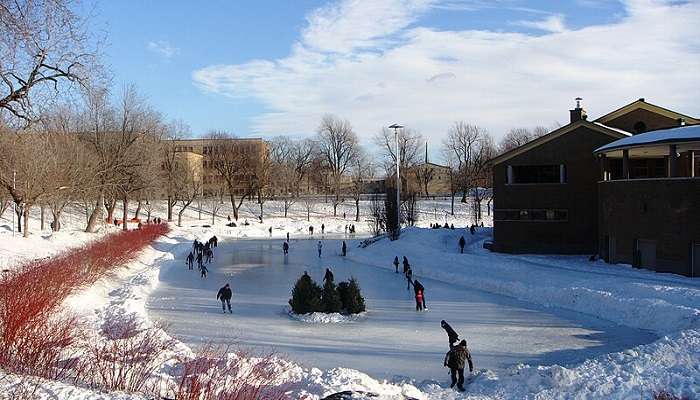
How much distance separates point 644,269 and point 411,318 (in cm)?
1279

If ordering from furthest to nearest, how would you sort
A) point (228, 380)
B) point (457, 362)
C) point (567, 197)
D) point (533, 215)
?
point (533, 215), point (567, 197), point (457, 362), point (228, 380)

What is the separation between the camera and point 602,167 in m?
32.3

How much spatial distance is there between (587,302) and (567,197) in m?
14.5

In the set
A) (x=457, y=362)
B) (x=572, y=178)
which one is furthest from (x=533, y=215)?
(x=457, y=362)

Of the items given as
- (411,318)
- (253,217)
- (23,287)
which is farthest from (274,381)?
(253,217)

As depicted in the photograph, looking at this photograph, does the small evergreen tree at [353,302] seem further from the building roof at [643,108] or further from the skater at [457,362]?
the building roof at [643,108]

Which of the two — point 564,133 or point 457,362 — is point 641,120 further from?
point 457,362

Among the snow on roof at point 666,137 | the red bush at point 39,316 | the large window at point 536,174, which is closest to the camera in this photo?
the red bush at point 39,316

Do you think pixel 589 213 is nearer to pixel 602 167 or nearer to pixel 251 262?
pixel 602 167

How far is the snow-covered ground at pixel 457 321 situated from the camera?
471 inches

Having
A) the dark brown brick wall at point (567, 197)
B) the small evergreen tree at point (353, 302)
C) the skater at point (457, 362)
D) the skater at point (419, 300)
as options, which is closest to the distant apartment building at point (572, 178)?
the dark brown brick wall at point (567, 197)

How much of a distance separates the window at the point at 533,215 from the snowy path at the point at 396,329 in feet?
31.1

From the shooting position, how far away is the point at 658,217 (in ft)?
86.1

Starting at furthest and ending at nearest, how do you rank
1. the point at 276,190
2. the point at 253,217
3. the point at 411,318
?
the point at 276,190
the point at 253,217
the point at 411,318
